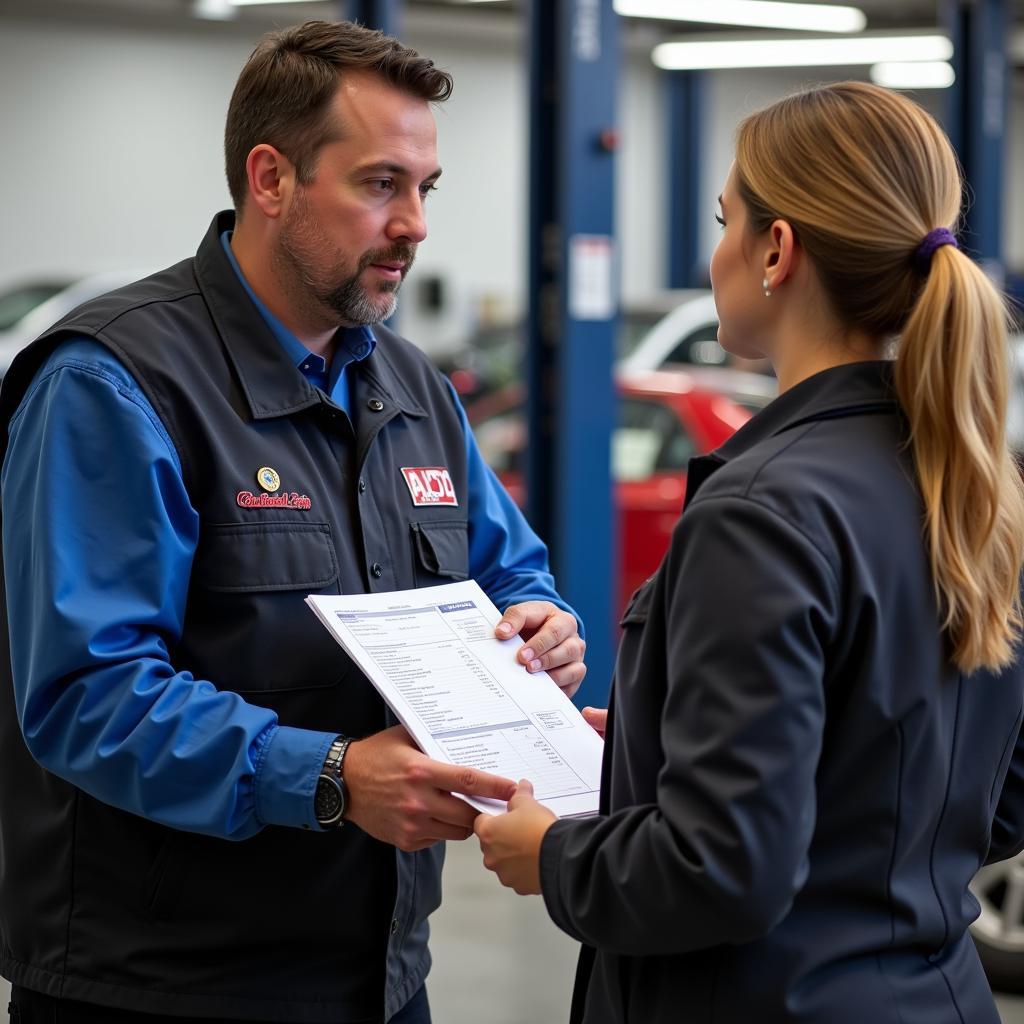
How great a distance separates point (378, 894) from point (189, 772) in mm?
381

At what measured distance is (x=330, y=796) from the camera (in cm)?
166

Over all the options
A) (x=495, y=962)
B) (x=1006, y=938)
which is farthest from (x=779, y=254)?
→ (x=495, y=962)

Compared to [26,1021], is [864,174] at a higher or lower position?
higher

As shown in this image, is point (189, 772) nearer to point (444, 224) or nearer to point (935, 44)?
point (935, 44)

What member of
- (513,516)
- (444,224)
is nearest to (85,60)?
(444,224)

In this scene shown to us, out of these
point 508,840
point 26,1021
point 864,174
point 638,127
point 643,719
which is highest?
point 638,127

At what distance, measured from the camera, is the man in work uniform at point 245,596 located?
1.64m

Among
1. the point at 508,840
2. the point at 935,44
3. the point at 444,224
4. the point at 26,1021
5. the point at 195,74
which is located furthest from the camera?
the point at 444,224

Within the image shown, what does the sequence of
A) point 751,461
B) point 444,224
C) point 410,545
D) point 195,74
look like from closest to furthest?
point 751,461, point 410,545, point 195,74, point 444,224

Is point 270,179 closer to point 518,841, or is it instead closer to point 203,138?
point 518,841

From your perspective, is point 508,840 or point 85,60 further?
point 85,60

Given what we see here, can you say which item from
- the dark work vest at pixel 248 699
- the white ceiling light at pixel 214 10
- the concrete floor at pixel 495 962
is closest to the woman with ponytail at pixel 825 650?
the dark work vest at pixel 248 699

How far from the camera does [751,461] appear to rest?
1.34 meters

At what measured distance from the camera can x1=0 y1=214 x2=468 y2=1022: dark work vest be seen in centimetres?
175
